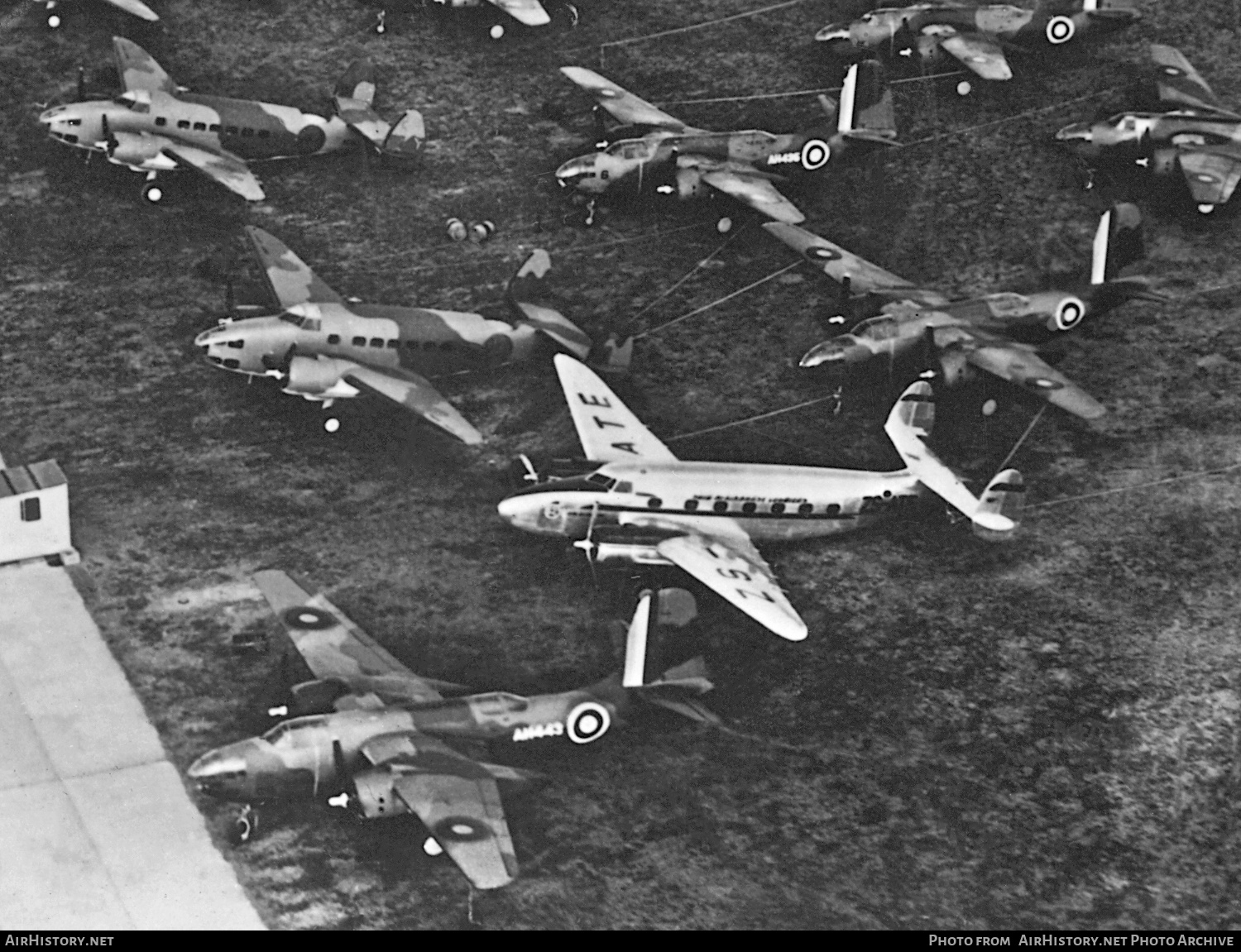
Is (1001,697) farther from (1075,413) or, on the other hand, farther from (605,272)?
(605,272)

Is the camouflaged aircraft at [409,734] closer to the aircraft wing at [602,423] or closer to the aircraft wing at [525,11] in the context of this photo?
the aircraft wing at [602,423]

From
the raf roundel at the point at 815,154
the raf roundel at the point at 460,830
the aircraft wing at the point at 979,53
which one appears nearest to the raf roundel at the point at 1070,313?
the raf roundel at the point at 815,154

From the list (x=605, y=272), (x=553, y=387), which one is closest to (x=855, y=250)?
(x=605, y=272)

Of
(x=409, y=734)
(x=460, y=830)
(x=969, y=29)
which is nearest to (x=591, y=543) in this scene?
(x=409, y=734)

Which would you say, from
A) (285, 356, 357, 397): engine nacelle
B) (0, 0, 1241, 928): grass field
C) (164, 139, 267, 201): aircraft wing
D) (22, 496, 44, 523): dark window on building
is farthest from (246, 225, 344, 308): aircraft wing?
(22, 496, 44, 523): dark window on building

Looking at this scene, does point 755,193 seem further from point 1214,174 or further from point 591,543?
point 591,543

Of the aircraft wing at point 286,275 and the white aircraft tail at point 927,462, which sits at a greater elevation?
the aircraft wing at point 286,275
